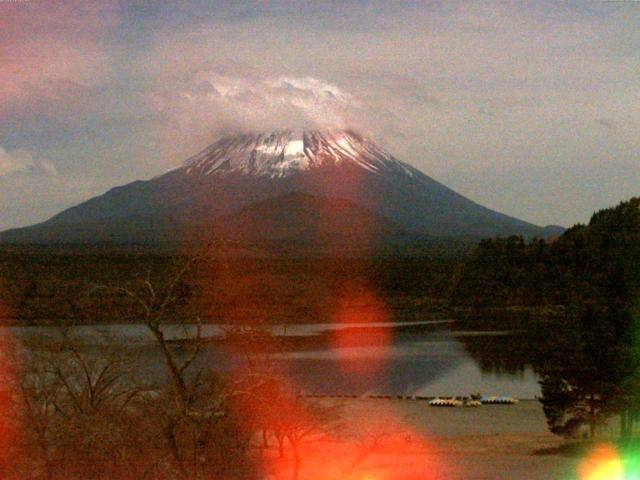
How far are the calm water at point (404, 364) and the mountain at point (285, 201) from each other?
84420mm

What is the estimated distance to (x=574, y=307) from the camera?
808 inches

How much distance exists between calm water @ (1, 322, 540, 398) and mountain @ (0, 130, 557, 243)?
84420mm

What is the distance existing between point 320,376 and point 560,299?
2742 centimetres

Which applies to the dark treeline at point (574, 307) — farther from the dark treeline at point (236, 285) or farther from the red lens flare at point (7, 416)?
the red lens flare at point (7, 416)

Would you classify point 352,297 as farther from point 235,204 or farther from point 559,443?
point 235,204

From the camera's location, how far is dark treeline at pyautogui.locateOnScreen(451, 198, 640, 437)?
17766 mm

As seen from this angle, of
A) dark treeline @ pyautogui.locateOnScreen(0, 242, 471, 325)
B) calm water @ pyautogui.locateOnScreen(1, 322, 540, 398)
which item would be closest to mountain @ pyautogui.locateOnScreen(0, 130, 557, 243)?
dark treeline @ pyautogui.locateOnScreen(0, 242, 471, 325)

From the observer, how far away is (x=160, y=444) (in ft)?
34.9

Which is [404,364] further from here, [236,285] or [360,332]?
[236,285]

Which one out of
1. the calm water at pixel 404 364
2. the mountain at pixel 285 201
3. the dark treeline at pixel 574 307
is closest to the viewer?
the dark treeline at pixel 574 307

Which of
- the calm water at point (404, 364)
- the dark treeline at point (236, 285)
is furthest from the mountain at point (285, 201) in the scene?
Answer: the calm water at point (404, 364)

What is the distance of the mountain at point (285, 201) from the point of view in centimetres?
13575

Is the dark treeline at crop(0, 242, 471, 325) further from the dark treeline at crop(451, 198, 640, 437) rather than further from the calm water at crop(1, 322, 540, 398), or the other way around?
the calm water at crop(1, 322, 540, 398)

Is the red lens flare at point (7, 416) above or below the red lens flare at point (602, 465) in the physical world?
above
